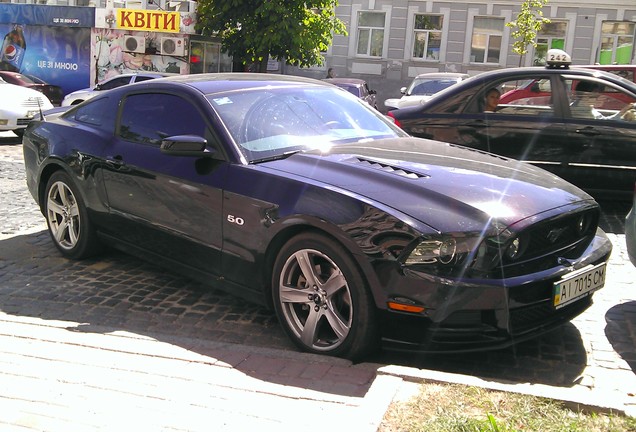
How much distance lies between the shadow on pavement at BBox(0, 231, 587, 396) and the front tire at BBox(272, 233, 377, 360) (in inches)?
10.0

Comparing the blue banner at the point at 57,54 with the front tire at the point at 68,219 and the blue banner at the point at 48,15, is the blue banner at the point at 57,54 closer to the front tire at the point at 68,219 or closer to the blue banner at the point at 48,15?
the blue banner at the point at 48,15

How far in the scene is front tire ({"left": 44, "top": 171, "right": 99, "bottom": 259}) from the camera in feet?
18.4

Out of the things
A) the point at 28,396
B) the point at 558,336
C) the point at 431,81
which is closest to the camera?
the point at 28,396

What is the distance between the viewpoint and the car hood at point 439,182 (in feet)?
11.5

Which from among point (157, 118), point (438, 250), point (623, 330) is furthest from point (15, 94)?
point (623, 330)

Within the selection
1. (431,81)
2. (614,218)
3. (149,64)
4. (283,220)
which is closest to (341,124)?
(283,220)

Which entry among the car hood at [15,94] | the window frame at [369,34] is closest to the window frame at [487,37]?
the window frame at [369,34]

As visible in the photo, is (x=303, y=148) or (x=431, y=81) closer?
(x=303, y=148)

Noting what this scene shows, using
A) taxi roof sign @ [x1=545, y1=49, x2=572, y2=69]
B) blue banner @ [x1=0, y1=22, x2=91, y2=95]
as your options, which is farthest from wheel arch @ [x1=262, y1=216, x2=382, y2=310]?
blue banner @ [x1=0, y1=22, x2=91, y2=95]

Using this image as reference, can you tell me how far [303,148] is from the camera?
4.45 m

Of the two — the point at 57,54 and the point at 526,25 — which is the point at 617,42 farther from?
the point at 57,54

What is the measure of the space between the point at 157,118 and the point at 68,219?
1.43 m

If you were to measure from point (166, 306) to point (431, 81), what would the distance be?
48.3 feet

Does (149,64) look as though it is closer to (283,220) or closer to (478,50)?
(478,50)
